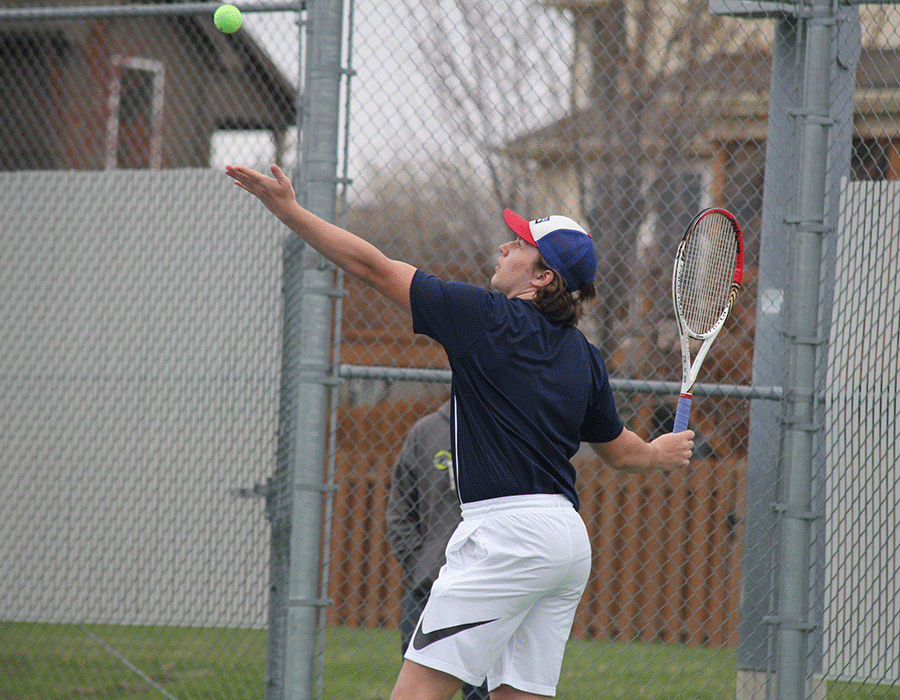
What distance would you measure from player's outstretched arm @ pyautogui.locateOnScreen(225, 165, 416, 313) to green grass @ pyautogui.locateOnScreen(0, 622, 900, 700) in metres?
2.73

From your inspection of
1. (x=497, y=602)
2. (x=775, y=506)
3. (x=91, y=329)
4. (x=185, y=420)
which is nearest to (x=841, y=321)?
(x=775, y=506)

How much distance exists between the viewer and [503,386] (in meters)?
2.63

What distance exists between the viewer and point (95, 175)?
4711mm

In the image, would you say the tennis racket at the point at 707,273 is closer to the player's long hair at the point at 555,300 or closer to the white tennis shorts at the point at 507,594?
the player's long hair at the point at 555,300

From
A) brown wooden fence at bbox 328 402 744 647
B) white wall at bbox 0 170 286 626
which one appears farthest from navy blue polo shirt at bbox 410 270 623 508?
brown wooden fence at bbox 328 402 744 647

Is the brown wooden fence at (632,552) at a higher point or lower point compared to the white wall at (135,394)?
lower

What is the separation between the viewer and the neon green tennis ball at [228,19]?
316 cm

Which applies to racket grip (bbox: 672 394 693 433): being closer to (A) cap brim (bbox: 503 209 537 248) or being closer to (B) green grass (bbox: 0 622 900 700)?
(A) cap brim (bbox: 503 209 537 248)

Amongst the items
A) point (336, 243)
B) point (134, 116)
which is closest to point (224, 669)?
point (336, 243)

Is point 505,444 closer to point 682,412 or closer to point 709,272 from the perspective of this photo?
point 682,412

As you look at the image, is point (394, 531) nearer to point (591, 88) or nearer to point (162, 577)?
point (162, 577)

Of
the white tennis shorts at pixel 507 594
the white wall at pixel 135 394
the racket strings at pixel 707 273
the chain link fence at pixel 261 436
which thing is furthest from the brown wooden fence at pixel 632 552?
the white tennis shorts at pixel 507 594

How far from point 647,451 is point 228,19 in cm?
197

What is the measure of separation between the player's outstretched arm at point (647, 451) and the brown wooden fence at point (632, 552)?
397 centimetres
